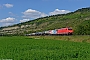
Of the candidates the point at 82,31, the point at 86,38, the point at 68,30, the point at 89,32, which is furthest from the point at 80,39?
the point at 68,30

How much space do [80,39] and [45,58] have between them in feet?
169

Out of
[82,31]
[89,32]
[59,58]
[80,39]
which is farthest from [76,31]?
[59,58]

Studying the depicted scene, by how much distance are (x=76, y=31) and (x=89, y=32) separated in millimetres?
11899

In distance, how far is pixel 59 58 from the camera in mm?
25062

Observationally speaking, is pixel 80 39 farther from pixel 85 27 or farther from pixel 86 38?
pixel 85 27

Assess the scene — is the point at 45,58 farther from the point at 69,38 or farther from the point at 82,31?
the point at 82,31

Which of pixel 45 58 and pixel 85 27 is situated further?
pixel 85 27

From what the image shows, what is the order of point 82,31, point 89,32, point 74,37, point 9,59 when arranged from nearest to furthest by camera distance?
point 9,59 → point 74,37 → point 89,32 → point 82,31

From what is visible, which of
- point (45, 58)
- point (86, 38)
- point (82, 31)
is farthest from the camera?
point (82, 31)

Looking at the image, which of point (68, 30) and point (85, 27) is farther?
point (68, 30)

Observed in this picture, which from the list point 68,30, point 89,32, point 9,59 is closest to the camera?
point 9,59

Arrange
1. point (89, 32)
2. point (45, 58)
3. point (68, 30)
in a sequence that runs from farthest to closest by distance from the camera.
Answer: point (68, 30) → point (89, 32) → point (45, 58)

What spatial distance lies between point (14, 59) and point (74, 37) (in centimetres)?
5765

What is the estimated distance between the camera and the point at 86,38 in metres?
71.0
